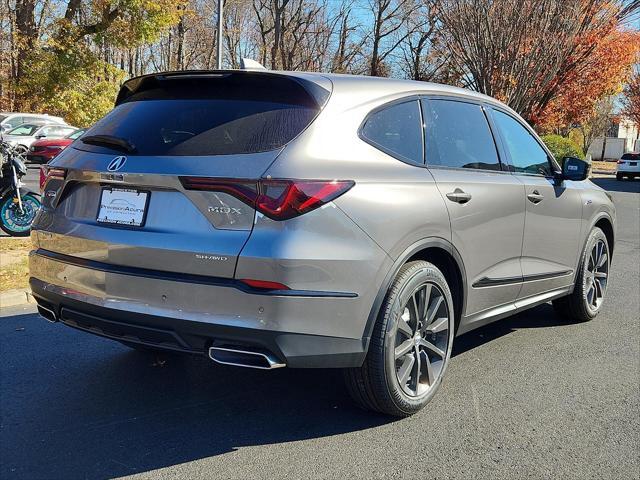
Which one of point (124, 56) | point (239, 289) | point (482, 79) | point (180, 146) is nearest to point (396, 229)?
point (239, 289)

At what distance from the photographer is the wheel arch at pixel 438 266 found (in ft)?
10.0

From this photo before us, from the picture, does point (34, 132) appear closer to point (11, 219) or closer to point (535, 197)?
point (11, 219)

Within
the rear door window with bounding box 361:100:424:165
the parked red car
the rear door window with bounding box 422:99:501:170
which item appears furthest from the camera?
the parked red car

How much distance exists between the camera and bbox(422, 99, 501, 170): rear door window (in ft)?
12.3

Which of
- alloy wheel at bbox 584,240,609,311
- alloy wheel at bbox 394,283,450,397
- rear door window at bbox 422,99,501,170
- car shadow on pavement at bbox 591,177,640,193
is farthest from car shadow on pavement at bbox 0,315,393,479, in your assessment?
car shadow on pavement at bbox 591,177,640,193

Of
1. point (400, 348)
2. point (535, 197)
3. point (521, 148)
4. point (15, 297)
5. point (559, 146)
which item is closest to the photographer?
point (400, 348)

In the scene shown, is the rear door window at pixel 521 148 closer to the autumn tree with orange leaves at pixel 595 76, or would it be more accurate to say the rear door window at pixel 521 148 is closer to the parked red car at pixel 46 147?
the autumn tree with orange leaves at pixel 595 76

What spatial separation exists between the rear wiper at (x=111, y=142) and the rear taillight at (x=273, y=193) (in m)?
0.46

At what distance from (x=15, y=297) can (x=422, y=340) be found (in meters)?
3.92

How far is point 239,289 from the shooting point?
2.74 meters

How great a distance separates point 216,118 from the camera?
10.0 feet

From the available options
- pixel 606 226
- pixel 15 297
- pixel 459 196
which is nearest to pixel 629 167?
pixel 606 226

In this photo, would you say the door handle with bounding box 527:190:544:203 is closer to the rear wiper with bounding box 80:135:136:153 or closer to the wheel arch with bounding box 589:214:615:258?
the wheel arch with bounding box 589:214:615:258

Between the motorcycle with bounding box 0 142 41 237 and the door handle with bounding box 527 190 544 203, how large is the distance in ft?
21.1
